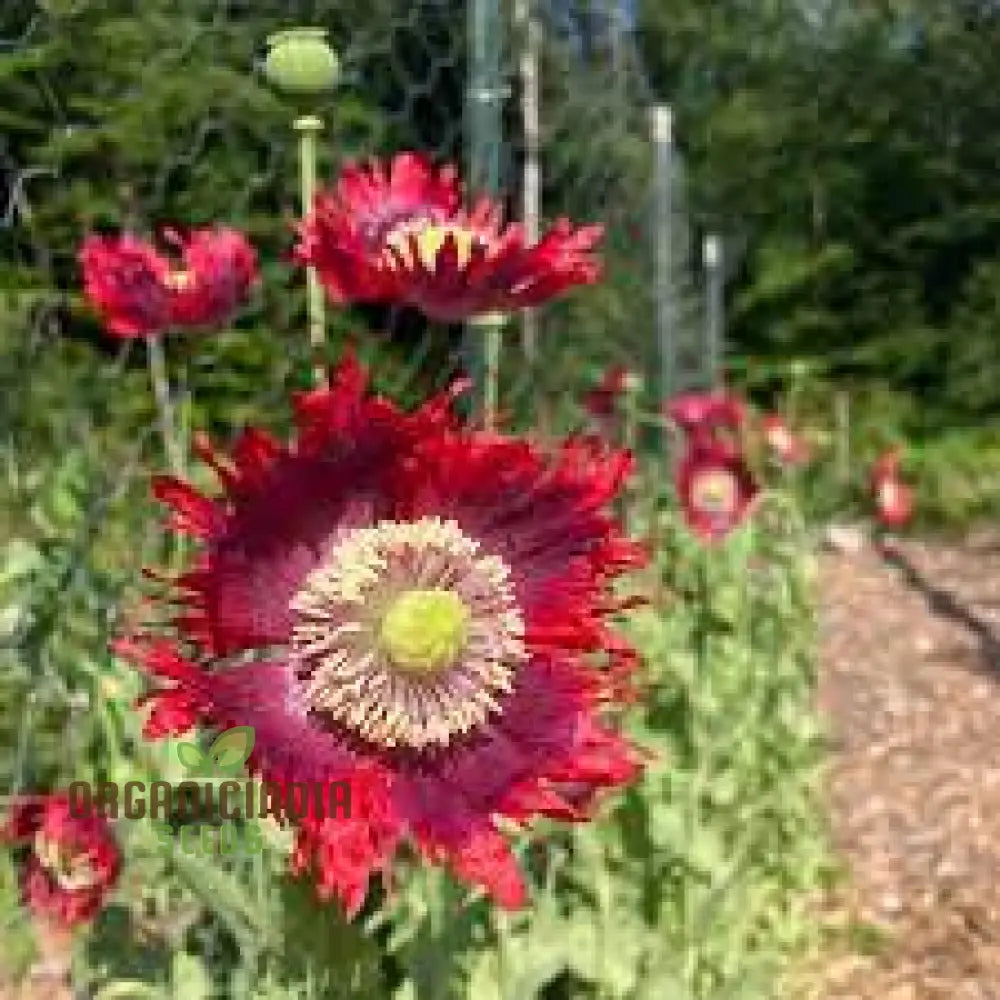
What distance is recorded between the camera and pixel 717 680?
8.62 feet

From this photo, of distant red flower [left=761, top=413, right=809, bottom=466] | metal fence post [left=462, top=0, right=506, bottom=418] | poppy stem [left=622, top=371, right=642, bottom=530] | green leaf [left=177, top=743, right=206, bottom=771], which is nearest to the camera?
green leaf [left=177, top=743, right=206, bottom=771]

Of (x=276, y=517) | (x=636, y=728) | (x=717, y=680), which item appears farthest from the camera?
(x=717, y=680)

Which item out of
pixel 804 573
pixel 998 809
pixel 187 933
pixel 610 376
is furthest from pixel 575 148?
pixel 187 933

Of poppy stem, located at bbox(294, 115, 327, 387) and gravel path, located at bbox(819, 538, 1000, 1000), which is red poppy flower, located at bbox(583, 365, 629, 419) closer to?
gravel path, located at bbox(819, 538, 1000, 1000)

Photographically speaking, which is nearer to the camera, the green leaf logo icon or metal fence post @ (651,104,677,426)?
the green leaf logo icon

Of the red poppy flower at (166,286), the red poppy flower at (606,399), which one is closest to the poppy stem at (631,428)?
the red poppy flower at (606,399)

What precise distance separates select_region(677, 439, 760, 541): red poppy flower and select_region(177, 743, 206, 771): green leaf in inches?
74.0

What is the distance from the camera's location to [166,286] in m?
1.35

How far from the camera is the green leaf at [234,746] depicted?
90 centimetres

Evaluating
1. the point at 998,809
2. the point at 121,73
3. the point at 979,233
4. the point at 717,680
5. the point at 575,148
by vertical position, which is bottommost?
the point at 998,809

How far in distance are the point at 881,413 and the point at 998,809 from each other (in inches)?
299

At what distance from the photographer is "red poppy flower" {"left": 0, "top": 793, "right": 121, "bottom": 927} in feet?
4.28

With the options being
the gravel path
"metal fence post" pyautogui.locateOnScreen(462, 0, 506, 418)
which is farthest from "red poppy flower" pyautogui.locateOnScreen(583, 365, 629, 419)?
"metal fence post" pyautogui.locateOnScreen(462, 0, 506, 418)

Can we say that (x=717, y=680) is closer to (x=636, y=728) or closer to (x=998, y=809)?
(x=636, y=728)
